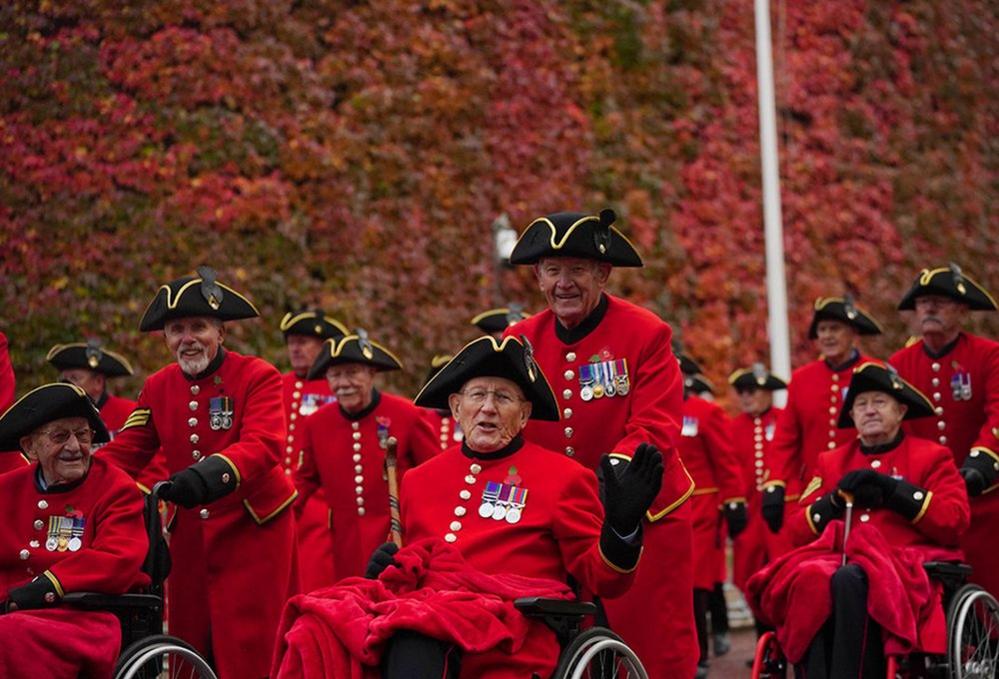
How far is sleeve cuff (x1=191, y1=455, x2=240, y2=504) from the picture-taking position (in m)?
5.89

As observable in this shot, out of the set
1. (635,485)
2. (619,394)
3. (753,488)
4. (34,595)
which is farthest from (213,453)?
(753,488)

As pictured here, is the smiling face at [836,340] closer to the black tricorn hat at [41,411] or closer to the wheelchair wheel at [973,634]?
the wheelchair wheel at [973,634]

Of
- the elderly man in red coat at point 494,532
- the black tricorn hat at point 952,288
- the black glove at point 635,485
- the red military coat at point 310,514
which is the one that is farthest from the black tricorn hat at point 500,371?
the black tricorn hat at point 952,288

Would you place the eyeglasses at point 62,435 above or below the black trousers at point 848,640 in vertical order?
above

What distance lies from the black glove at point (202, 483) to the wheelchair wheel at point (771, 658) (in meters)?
2.21

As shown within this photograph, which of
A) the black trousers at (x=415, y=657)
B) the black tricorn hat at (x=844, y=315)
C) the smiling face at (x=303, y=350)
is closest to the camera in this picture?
the black trousers at (x=415, y=657)

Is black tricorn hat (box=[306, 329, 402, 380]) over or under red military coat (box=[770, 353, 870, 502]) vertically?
over

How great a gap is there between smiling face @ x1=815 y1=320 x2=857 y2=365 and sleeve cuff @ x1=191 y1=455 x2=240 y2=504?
13.5 ft

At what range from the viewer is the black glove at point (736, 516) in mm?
9938

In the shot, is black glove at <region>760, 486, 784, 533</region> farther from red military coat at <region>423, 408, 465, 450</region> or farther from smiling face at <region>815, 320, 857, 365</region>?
red military coat at <region>423, 408, 465, 450</region>

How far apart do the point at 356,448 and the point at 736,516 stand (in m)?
3.07

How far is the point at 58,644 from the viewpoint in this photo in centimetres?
521

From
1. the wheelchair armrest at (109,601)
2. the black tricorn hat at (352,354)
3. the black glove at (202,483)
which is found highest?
the black tricorn hat at (352,354)

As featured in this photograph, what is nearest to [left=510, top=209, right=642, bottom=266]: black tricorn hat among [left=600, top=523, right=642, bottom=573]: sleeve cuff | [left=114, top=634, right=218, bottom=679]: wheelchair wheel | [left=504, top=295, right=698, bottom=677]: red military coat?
[left=504, top=295, right=698, bottom=677]: red military coat
